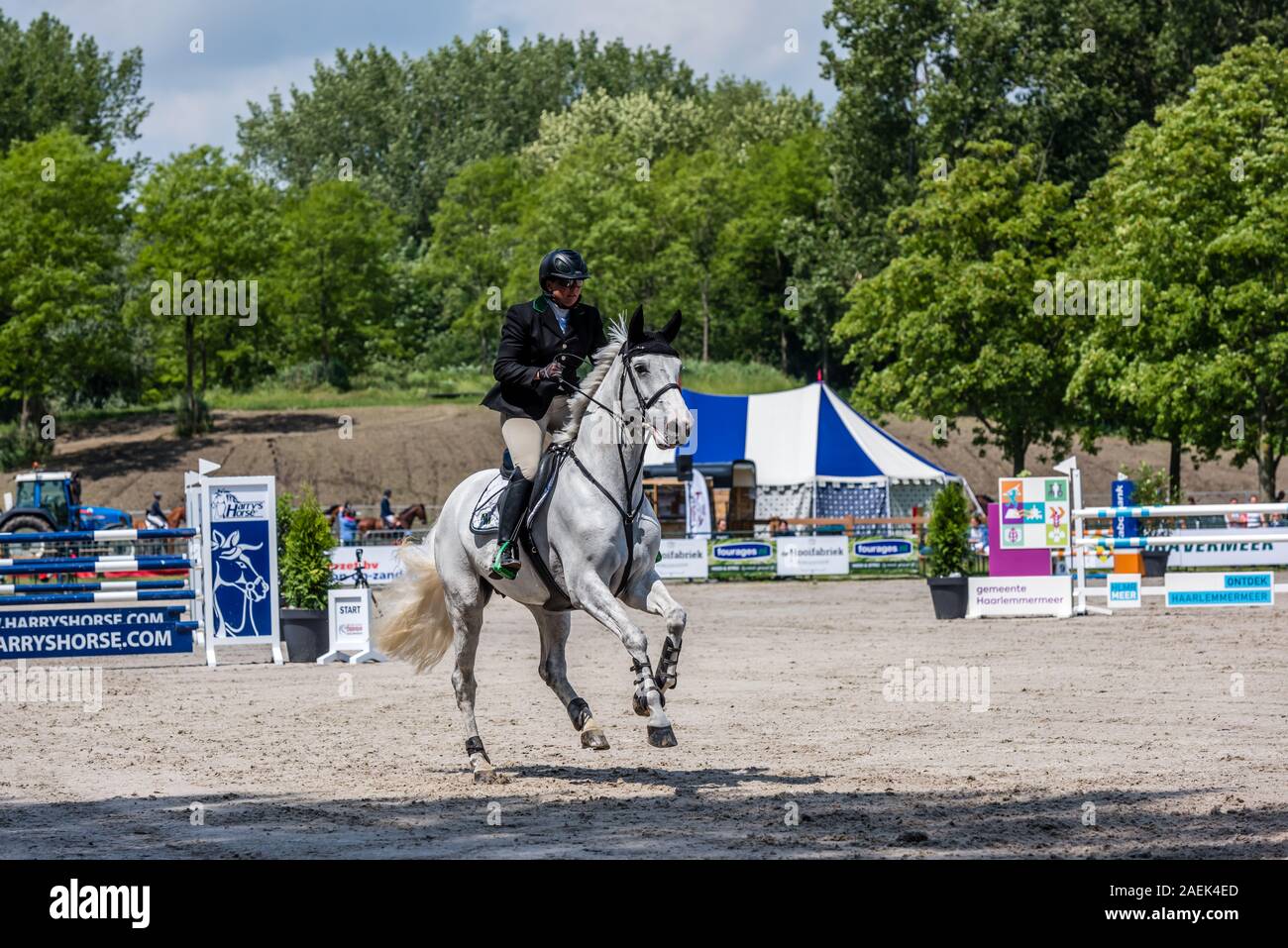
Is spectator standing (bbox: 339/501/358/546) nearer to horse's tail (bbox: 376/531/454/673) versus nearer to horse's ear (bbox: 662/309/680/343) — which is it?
horse's tail (bbox: 376/531/454/673)

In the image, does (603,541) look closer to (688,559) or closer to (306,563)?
(306,563)

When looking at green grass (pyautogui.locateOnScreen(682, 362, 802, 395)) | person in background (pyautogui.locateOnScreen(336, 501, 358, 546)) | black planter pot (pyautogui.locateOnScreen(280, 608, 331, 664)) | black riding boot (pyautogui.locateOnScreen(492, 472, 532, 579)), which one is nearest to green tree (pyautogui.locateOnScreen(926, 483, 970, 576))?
black planter pot (pyautogui.locateOnScreen(280, 608, 331, 664))

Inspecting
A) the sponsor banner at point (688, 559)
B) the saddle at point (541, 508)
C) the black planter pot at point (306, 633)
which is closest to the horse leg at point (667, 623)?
the saddle at point (541, 508)

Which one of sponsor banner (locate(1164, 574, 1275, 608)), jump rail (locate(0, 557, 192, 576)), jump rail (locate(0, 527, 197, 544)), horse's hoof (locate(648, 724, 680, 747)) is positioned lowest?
sponsor banner (locate(1164, 574, 1275, 608))

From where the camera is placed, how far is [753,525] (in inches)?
1543

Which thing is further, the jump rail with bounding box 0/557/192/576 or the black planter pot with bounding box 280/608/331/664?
the black planter pot with bounding box 280/608/331/664

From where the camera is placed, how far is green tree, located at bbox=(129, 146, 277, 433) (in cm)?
5844

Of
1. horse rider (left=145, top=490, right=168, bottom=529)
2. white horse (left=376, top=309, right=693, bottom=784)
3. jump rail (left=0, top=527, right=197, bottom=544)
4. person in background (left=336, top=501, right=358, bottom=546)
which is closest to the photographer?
white horse (left=376, top=309, right=693, bottom=784)

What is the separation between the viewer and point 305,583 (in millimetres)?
18906

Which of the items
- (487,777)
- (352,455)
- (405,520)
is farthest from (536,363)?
(352,455)

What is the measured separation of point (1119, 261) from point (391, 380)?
145 feet

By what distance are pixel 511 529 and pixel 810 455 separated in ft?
102

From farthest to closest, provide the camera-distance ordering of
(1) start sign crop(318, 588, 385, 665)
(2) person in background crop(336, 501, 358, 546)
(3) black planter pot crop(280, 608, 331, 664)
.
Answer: (2) person in background crop(336, 501, 358, 546)
(3) black planter pot crop(280, 608, 331, 664)
(1) start sign crop(318, 588, 385, 665)

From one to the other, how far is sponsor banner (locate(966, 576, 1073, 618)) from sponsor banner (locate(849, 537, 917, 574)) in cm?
1028
